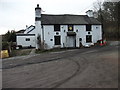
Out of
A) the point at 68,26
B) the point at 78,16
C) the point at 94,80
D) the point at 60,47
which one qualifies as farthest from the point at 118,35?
the point at 94,80

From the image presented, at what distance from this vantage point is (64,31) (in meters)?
24.1

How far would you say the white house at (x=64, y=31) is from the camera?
76.7 ft

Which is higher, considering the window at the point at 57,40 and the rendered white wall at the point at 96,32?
the rendered white wall at the point at 96,32

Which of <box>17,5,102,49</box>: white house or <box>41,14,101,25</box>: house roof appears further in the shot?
<box>41,14,101,25</box>: house roof

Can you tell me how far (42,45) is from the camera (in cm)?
2231

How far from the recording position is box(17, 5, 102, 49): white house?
76.7 ft

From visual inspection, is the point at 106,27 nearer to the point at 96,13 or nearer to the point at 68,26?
the point at 96,13

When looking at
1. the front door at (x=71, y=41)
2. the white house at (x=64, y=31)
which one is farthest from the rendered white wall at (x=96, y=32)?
the front door at (x=71, y=41)

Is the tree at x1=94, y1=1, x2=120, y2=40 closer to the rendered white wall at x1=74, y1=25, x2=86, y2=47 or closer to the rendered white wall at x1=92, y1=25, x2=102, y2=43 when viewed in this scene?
the rendered white wall at x1=92, y1=25, x2=102, y2=43

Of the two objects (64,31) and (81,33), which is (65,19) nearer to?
(64,31)

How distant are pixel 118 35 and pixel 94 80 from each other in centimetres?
2650

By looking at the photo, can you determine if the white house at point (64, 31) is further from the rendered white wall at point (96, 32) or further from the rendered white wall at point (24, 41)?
the rendered white wall at point (24, 41)

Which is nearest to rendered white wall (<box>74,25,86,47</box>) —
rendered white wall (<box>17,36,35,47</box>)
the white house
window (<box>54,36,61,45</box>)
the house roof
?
the white house

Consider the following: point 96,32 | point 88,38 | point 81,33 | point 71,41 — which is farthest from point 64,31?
point 96,32
